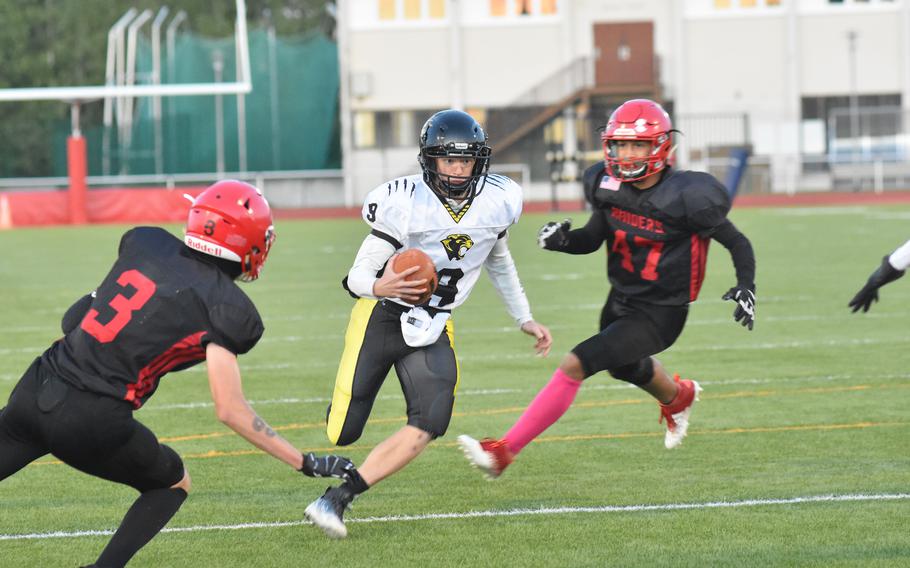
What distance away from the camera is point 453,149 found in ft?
18.6

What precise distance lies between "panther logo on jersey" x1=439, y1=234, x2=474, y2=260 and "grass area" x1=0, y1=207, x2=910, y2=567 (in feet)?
3.29

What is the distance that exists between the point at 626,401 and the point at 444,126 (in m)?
2.98

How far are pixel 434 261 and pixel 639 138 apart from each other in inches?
45.8

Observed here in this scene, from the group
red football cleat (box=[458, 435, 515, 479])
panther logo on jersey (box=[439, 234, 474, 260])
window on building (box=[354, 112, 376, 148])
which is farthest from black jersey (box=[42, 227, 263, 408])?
window on building (box=[354, 112, 376, 148])

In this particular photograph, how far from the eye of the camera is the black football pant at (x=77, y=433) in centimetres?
429

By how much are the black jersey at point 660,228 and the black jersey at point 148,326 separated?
8.06 ft

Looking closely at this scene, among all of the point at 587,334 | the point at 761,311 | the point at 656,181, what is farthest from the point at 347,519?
Result: the point at 761,311

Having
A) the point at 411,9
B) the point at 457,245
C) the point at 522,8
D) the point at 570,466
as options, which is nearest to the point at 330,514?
the point at 457,245

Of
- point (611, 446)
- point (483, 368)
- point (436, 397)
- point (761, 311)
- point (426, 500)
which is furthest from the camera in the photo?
point (761, 311)

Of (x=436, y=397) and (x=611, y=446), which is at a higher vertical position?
(x=436, y=397)

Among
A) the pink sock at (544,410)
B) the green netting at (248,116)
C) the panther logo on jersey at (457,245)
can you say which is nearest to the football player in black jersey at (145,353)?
the panther logo on jersey at (457,245)

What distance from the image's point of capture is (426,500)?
19.1 ft

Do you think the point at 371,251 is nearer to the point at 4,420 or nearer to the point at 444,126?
the point at 444,126

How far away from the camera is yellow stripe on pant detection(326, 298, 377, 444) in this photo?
5.68 metres
